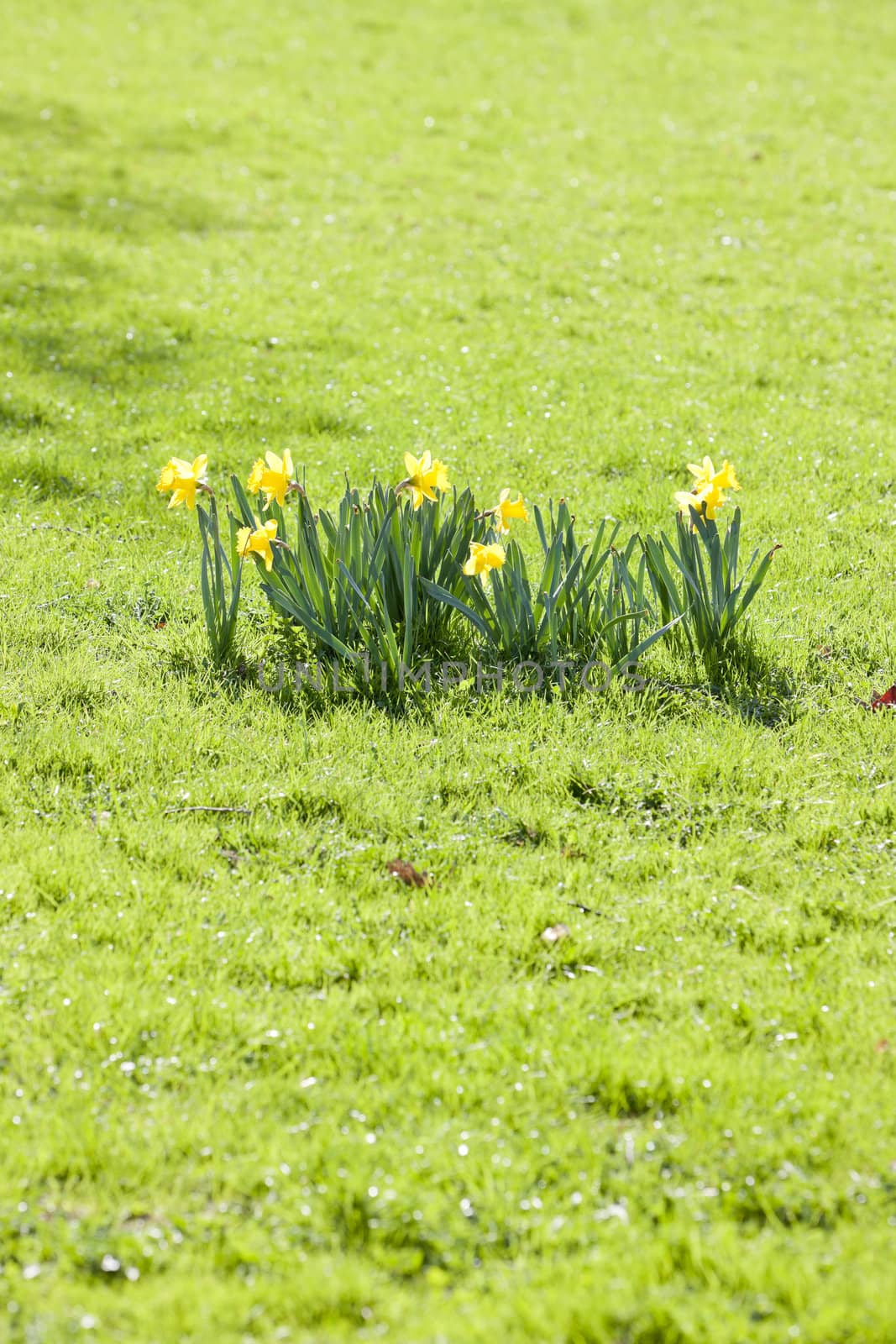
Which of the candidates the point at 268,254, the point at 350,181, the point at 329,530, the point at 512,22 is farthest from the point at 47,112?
the point at 329,530

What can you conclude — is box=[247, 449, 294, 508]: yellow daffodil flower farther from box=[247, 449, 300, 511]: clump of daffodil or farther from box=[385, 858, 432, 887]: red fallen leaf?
box=[385, 858, 432, 887]: red fallen leaf

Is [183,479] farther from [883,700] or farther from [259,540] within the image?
[883,700]

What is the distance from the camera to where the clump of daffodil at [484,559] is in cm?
383

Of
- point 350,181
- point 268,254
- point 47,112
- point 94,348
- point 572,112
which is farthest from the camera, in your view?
point 572,112

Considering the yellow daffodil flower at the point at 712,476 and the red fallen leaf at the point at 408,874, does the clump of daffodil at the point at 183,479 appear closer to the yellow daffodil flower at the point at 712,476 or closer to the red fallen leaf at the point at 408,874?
the red fallen leaf at the point at 408,874

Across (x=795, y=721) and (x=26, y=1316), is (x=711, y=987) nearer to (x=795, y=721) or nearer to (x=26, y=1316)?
(x=795, y=721)

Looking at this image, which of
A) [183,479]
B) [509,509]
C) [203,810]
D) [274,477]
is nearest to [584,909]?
[203,810]

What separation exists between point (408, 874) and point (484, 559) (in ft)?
3.80

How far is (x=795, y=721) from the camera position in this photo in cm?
393

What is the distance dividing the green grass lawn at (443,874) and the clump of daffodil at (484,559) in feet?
1.51

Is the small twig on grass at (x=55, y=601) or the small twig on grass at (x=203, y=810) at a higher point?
the small twig on grass at (x=55, y=601)

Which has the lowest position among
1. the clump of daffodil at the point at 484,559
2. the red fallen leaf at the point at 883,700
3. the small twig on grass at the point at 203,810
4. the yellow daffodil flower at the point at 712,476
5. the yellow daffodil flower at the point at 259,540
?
the small twig on grass at the point at 203,810

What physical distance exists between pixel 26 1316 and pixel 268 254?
823 centimetres

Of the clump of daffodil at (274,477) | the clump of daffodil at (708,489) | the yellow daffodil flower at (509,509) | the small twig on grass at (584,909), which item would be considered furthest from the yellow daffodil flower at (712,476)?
the small twig on grass at (584,909)
